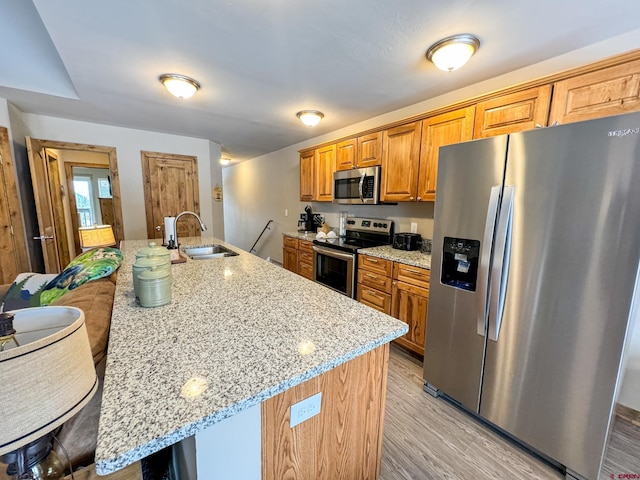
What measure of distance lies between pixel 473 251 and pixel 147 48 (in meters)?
2.61

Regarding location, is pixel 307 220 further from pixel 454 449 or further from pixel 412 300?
pixel 454 449

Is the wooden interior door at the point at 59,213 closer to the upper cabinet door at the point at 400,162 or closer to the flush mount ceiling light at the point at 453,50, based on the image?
the upper cabinet door at the point at 400,162

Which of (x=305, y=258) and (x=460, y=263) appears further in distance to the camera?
(x=305, y=258)

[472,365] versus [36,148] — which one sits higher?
[36,148]

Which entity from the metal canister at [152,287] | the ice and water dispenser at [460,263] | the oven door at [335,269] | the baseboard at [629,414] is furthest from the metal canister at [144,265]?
the baseboard at [629,414]

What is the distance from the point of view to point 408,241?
2740 millimetres

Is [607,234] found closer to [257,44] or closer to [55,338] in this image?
[55,338]

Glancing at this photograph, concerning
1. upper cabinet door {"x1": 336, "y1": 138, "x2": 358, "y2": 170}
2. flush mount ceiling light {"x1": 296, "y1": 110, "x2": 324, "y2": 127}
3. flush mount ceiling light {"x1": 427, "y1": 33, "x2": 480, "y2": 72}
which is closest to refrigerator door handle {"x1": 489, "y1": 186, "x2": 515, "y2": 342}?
flush mount ceiling light {"x1": 427, "y1": 33, "x2": 480, "y2": 72}

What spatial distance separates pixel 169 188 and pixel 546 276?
4869 mm

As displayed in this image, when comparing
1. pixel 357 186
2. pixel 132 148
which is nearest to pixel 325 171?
pixel 357 186

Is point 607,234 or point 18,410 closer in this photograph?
point 18,410

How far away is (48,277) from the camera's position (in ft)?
5.35

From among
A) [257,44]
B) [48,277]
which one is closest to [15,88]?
[48,277]

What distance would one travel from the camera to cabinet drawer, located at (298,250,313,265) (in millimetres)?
3598
